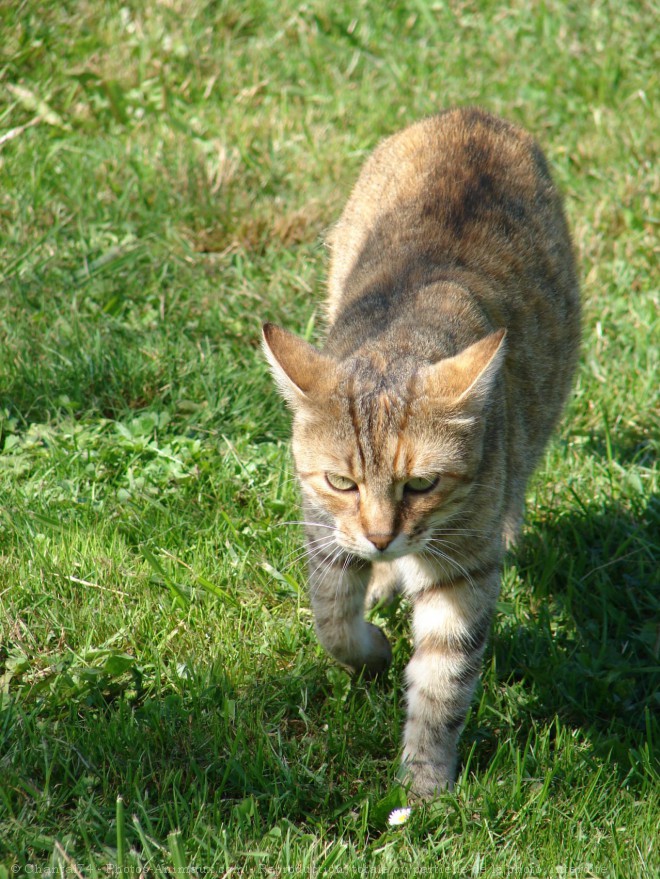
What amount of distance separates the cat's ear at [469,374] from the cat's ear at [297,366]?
317 millimetres

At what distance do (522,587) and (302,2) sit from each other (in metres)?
5.00

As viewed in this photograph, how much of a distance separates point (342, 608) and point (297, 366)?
0.90 meters

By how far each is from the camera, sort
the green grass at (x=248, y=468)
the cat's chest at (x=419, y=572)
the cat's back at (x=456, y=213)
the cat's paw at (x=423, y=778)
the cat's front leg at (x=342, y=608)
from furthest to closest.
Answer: the cat's back at (x=456, y=213), the cat's front leg at (x=342, y=608), the cat's chest at (x=419, y=572), the cat's paw at (x=423, y=778), the green grass at (x=248, y=468)

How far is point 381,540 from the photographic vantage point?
315 cm

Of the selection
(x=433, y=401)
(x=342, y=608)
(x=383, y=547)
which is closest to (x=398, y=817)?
(x=342, y=608)

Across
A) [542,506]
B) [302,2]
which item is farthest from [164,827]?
[302,2]

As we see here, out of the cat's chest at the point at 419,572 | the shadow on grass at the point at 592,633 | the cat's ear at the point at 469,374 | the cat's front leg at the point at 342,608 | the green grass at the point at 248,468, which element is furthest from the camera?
the shadow on grass at the point at 592,633

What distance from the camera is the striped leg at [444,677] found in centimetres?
341

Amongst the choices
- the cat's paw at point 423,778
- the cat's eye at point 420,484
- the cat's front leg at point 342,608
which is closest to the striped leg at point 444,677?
the cat's paw at point 423,778

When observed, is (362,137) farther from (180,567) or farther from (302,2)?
(180,567)

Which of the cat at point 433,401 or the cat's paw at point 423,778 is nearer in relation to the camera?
the cat at point 433,401

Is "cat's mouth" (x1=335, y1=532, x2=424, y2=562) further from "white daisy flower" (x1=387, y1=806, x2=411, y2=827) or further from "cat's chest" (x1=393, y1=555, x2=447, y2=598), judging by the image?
"white daisy flower" (x1=387, y1=806, x2=411, y2=827)

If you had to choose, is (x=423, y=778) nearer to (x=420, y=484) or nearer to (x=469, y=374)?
(x=420, y=484)

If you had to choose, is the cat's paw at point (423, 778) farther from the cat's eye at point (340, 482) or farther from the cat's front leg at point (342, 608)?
the cat's eye at point (340, 482)
